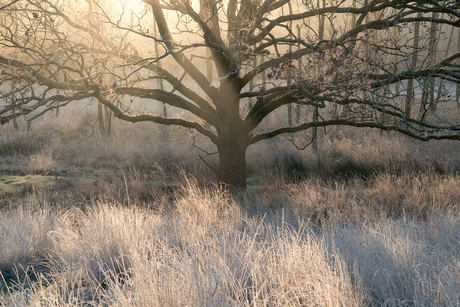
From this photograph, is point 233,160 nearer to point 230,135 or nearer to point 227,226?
point 230,135

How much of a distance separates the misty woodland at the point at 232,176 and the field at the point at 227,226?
4 centimetres

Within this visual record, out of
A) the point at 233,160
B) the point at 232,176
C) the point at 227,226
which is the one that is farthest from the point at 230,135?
the point at 227,226

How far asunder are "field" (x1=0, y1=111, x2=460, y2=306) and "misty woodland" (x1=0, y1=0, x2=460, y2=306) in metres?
0.04

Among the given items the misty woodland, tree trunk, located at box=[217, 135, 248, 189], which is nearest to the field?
the misty woodland

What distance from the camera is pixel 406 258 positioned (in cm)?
346

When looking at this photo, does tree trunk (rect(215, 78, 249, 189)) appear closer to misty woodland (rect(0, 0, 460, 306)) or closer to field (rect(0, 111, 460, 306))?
misty woodland (rect(0, 0, 460, 306))

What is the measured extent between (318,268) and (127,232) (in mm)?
2201

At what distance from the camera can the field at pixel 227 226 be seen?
116 inches

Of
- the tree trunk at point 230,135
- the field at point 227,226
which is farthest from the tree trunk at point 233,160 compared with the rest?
the field at point 227,226

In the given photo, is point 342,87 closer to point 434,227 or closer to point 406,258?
point 434,227

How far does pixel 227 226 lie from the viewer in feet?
17.2

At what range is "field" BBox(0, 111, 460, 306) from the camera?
2947 millimetres

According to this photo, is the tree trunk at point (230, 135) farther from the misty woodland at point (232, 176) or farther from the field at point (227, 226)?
the field at point (227, 226)

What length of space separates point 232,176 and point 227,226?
2.63 metres
